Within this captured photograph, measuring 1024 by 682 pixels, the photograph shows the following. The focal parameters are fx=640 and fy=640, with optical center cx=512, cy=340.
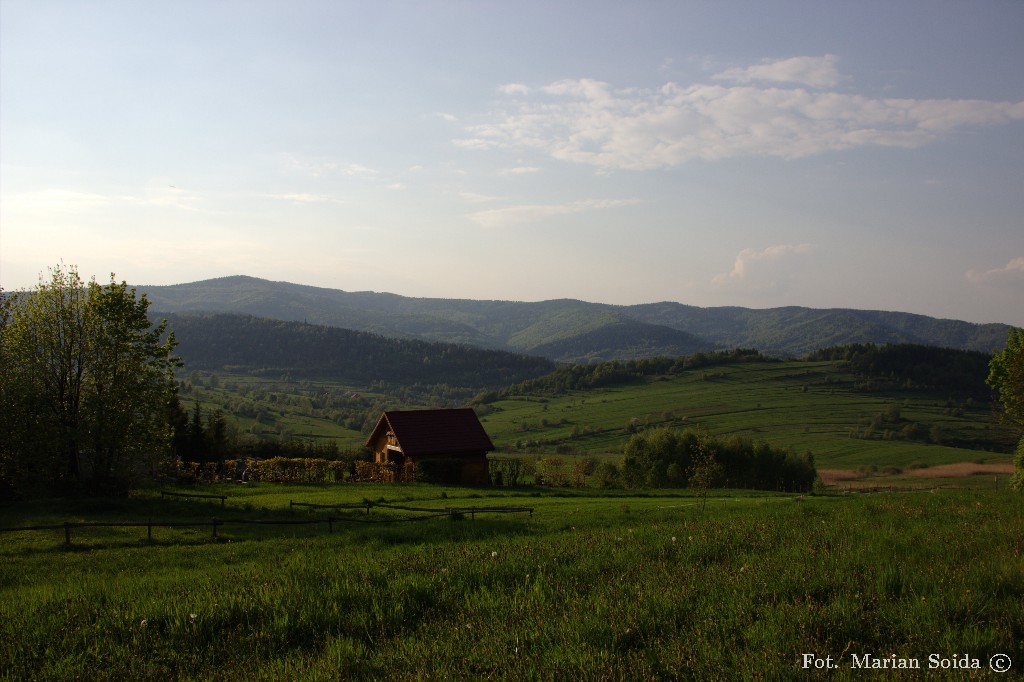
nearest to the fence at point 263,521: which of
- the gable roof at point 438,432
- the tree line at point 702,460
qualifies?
the gable roof at point 438,432

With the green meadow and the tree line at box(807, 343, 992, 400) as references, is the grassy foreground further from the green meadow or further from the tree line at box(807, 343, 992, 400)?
the tree line at box(807, 343, 992, 400)

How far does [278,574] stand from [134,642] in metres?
2.42

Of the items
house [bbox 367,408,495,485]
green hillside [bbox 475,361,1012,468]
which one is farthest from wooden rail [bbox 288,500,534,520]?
green hillside [bbox 475,361,1012,468]

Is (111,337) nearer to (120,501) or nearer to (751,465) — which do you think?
(120,501)

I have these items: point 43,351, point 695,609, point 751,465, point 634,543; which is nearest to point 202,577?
point 634,543

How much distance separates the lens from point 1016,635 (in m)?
5.93

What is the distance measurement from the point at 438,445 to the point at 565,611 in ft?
179

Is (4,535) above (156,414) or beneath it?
beneath

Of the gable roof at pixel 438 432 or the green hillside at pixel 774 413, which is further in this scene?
the green hillside at pixel 774 413

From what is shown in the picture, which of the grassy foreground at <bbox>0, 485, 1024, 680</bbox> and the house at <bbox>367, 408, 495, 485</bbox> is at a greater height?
the grassy foreground at <bbox>0, 485, 1024, 680</bbox>

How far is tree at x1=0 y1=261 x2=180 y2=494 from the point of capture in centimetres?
3331

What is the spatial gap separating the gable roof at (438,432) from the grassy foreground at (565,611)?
4922 cm

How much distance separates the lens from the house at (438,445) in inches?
2287

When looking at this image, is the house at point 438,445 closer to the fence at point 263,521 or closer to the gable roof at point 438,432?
the gable roof at point 438,432
